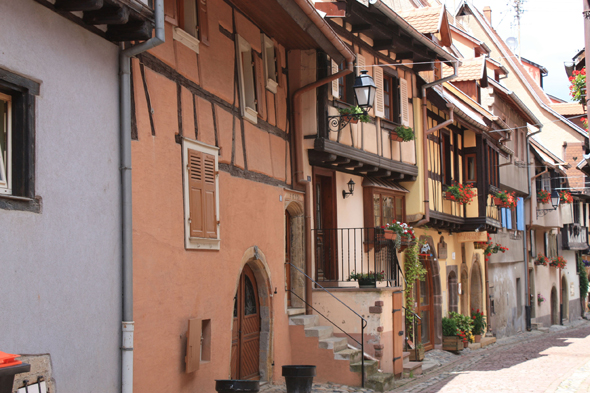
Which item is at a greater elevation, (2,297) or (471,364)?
(2,297)

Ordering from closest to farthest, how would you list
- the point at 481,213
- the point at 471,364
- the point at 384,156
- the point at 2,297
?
the point at 2,297, the point at 384,156, the point at 471,364, the point at 481,213

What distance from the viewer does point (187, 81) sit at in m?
8.67

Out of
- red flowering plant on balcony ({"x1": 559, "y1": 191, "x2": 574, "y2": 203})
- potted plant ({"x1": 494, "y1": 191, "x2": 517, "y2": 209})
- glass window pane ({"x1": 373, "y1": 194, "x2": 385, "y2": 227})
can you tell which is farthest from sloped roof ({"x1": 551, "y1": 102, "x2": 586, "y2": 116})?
glass window pane ({"x1": 373, "y1": 194, "x2": 385, "y2": 227})

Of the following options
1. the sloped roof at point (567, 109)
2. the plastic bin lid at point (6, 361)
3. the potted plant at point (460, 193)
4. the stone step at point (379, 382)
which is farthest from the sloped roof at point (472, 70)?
the plastic bin lid at point (6, 361)

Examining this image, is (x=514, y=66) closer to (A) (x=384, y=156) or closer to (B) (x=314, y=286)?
(A) (x=384, y=156)

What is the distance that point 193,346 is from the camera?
824 cm

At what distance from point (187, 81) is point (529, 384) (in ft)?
26.2

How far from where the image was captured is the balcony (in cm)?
3791

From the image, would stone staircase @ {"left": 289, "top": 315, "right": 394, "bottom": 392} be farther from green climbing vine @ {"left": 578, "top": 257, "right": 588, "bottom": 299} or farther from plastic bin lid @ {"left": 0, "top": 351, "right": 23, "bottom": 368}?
green climbing vine @ {"left": 578, "top": 257, "right": 588, "bottom": 299}

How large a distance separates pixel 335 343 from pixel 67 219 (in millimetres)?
6551

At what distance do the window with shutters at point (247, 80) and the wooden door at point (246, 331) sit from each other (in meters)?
2.37

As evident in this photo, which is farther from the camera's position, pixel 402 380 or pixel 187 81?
pixel 402 380

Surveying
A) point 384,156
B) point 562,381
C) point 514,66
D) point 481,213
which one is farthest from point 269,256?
point 514,66

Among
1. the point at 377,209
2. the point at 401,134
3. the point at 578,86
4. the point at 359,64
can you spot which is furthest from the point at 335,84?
the point at 578,86
